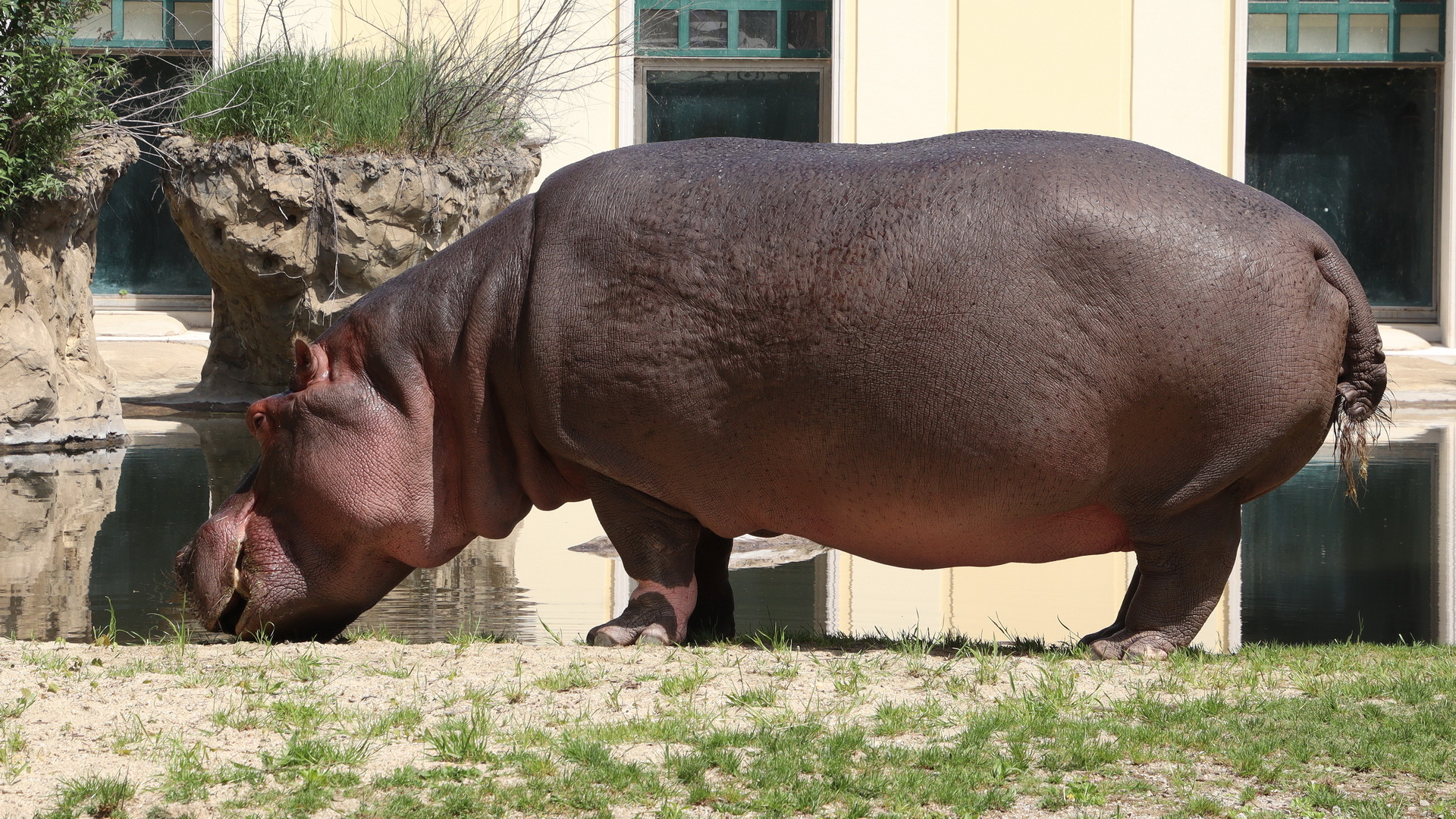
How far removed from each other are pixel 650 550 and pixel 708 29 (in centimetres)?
1605

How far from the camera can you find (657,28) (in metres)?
20.1

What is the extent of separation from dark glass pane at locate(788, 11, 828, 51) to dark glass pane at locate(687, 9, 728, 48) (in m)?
0.89

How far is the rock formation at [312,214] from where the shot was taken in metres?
12.6

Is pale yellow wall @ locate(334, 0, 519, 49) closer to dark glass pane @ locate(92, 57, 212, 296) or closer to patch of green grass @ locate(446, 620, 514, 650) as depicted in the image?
dark glass pane @ locate(92, 57, 212, 296)

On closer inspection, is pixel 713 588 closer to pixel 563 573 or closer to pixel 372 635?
pixel 372 635

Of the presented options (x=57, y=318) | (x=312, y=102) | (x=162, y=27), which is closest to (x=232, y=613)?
(x=57, y=318)

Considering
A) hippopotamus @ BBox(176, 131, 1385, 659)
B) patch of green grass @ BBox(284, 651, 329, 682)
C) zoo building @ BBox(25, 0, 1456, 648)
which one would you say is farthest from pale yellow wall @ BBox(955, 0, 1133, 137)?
patch of green grass @ BBox(284, 651, 329, 682)

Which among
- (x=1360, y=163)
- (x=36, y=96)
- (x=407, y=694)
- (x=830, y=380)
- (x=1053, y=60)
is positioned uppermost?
(x=1053, y=60)

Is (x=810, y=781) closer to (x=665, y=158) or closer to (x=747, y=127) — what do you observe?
(x=665, y=158)

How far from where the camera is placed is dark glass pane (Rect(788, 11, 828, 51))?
66.1ft

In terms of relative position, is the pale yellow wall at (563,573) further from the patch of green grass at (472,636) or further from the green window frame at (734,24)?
the green window frame at (734,24)

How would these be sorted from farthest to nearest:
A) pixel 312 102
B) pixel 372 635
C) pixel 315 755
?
pixel 312 102 < pixel 372 635 < pixel 315 755

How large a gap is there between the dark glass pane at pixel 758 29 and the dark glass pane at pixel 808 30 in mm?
210

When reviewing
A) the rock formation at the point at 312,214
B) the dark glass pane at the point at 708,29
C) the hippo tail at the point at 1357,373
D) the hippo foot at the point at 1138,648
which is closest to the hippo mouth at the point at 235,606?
the hippo foot at the point at 1138,648
